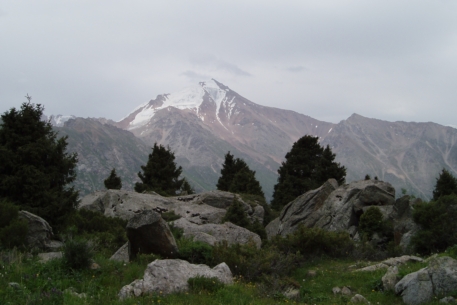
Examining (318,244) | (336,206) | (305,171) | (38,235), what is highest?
(305,171)

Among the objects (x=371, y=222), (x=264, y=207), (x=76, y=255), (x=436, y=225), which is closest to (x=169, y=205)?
(x=264, y=207)

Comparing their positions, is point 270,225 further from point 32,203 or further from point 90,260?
Result: point 90,260

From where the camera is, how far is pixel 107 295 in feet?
32.7

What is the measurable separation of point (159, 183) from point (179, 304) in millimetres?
44930

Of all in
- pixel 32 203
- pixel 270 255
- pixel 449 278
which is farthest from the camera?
pixel 32 203

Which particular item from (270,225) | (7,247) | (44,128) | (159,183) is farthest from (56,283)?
(159,183)

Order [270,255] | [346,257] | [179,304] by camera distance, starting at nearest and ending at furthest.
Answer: [179,304]
[270,255]
[346,257]

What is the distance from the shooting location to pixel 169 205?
32.8m

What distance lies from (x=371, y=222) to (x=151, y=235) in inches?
564

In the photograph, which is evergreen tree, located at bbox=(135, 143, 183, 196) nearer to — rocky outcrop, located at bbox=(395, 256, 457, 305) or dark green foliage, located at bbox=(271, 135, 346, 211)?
dark green foliage, located at bbox=(271, 135, 346, 211)

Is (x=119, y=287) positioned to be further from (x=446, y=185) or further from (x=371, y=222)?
(x=446, y=185)

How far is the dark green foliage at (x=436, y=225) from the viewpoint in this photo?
18.2 metres

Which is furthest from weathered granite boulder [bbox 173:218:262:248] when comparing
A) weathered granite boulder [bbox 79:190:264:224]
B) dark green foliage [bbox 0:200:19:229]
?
dark green foliage [bbox 0:200:19:229]

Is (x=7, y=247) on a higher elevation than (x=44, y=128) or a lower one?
lower
